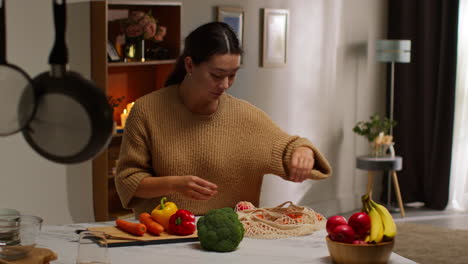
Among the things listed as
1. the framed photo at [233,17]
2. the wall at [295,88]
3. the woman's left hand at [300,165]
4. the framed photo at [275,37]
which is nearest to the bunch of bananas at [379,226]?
the woman's left hand at [300,165]

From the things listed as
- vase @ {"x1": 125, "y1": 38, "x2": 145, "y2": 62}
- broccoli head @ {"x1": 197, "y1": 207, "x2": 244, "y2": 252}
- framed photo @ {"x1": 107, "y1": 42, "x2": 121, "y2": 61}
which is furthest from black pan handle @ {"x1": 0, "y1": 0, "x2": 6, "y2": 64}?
vase @ {"x1": 125, "y1": 38, "x2": 145, "y2": 62}

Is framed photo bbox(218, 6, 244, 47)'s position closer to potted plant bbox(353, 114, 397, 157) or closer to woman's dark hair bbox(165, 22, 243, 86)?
potted plant bbox(353, 114, 397, 157)

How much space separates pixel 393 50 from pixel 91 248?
16.7 ft

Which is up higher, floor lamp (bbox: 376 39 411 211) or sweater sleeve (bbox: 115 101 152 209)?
floor lamp (bbox: 376 39 411 211)

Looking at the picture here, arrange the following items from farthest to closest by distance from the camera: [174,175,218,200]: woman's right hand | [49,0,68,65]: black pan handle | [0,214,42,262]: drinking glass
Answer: [174,175,218,200]: woman's right hand → [0,214,42,262]: drinking glass → [49,0,68,65]: black pan handle

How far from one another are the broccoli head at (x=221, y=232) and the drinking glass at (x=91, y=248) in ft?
1.60

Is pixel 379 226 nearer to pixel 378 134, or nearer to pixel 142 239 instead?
pixel 142 239

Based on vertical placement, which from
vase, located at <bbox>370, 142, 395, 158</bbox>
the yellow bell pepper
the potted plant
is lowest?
vase, located at <bbox>370, 142, 395, 158</bbox>

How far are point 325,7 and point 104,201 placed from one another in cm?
294

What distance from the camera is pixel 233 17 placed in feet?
19.0

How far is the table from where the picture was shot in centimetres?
229

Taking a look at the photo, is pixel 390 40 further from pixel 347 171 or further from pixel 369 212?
pixel 369 212

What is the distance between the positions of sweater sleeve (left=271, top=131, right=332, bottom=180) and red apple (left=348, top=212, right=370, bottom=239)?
67 cm

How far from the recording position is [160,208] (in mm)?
2602
